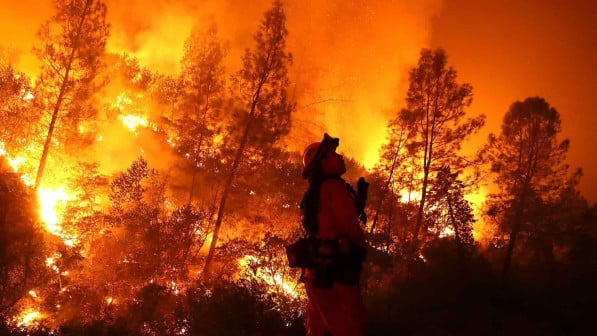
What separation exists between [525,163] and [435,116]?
797 centimetres

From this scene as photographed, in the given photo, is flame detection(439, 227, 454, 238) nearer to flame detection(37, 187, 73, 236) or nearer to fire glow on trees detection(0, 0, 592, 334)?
fire glow on trees detection(0, 0, 592, 334)

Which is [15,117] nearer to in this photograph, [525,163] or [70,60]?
[70,60]

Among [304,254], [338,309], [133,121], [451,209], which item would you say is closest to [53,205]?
[133,121]

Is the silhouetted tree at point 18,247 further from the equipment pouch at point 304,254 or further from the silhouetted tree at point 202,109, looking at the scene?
the equipment pouch at point 304,254

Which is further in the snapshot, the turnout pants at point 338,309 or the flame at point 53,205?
the flame at point 53,205

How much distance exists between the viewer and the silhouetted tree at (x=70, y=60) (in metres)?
19.9

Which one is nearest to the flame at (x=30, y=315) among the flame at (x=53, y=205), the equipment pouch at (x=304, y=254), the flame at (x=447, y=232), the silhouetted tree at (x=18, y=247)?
the silhouetted tree at (x=18, y=247)

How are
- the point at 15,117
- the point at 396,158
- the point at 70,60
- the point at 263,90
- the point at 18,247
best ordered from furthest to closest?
the point at 396,158 → the point at 15,117 → the point at 70,60 → the point at 263,90 → the point at 18,247

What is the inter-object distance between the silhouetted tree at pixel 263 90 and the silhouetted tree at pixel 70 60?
7.43 meters

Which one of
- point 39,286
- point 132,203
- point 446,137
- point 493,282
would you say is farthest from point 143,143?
point 493,282

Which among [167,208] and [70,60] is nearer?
[70,60]

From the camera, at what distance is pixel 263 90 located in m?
19.2

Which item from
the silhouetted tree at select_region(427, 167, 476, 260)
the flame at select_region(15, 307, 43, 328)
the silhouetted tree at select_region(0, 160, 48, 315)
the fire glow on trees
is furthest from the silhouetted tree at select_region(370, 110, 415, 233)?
the flame at select_region(15, 307, 43, 328)

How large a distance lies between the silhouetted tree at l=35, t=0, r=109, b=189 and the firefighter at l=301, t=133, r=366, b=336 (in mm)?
19220
